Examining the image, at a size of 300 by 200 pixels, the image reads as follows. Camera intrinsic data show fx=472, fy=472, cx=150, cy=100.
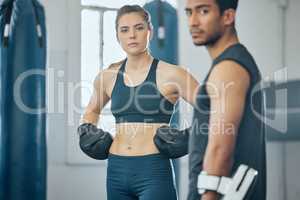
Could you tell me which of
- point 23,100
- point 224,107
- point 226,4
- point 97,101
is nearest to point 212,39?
point 226,4

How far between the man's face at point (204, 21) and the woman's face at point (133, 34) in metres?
0.16

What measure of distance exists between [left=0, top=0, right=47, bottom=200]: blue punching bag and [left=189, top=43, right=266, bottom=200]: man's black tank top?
55 centimetres

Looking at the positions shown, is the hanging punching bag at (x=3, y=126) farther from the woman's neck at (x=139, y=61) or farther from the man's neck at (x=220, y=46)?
the man's neck at (x=220, y=46)

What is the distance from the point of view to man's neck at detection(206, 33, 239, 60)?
1.64 meters

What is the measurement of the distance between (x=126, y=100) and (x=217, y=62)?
1.14 ft

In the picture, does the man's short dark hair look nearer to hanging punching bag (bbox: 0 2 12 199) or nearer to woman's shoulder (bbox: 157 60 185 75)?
woman's shoulder (bbox: 157 60 185 75)

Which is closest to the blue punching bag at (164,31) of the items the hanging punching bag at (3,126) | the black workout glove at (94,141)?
the black workout glove at (94,141)

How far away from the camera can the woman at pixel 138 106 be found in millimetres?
1633

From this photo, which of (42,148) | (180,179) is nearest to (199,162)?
(180,179)

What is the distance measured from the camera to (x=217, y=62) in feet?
5.31

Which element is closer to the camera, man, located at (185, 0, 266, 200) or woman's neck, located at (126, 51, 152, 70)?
man, located at (185, 0, 266, 200)

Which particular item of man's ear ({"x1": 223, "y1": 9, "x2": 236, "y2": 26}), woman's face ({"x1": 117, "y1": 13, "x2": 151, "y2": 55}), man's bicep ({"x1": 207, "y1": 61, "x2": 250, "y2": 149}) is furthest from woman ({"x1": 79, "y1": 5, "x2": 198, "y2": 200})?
man's ear ({"x1": 223, "y1": 9, "x2": 236, "y2": 26})

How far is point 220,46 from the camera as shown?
1642 millimetres

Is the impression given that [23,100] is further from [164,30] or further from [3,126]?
[164,30]
